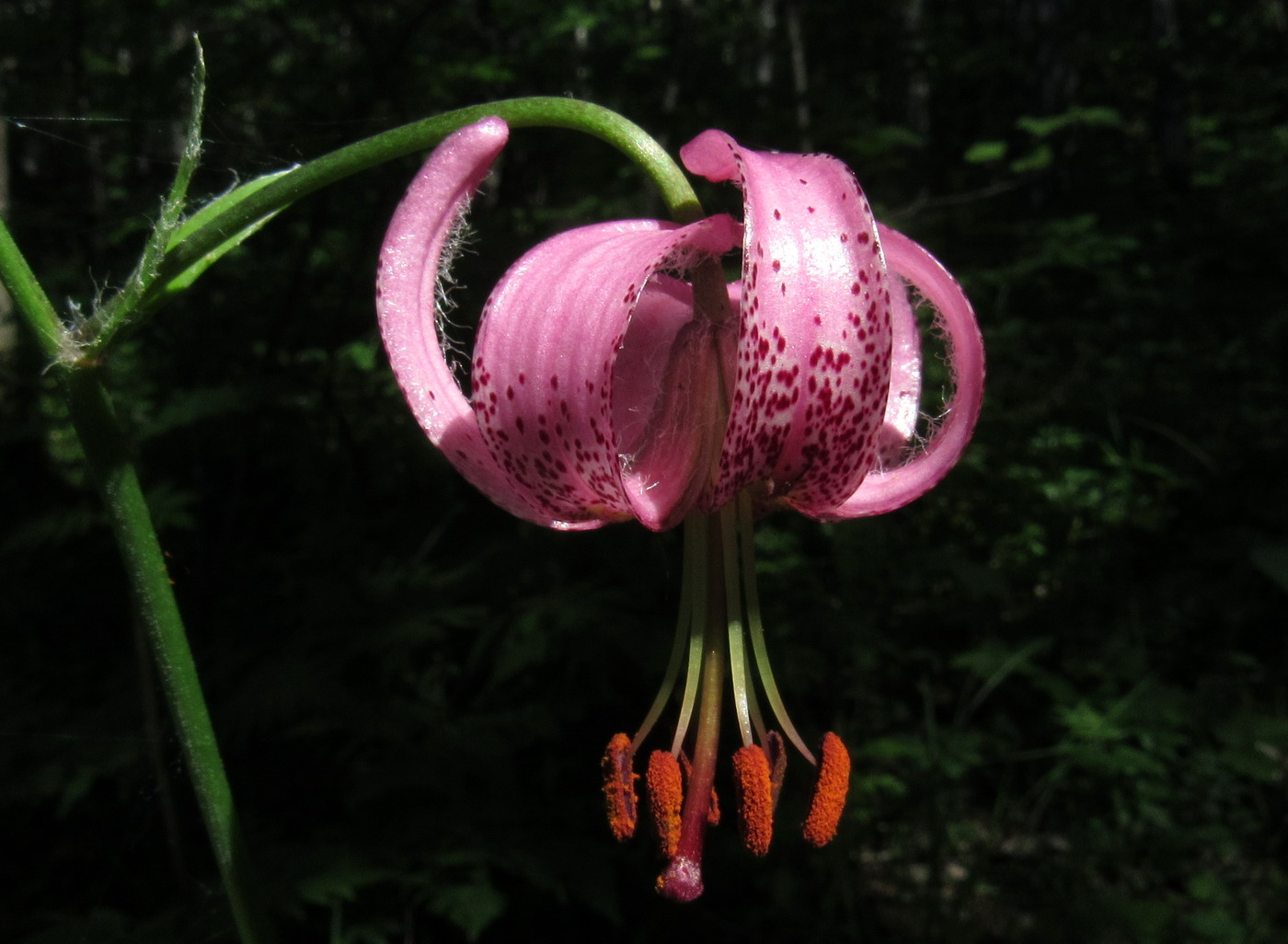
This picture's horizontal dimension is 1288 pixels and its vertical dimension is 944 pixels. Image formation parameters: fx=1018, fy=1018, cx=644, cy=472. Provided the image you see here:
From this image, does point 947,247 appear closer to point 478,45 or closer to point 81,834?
point 478,45

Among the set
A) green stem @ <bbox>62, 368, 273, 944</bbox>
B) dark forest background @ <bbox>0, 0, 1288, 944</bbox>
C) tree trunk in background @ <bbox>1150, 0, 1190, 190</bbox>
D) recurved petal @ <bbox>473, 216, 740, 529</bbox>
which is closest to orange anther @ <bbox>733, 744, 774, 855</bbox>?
recurved petal @ <bbox>473, 216, 740, 529</bbox>

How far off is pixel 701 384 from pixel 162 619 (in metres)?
0.44

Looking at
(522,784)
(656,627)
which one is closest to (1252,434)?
(656,627)

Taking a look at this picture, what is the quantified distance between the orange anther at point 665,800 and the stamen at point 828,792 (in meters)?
0.10

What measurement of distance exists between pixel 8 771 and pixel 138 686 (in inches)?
10.8

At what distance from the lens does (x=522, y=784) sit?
232 cm

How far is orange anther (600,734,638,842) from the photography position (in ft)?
2.64

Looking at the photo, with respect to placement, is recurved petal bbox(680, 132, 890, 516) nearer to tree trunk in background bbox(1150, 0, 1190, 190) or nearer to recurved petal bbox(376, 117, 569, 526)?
recurved petal bbox(376, 117, 569, 526)

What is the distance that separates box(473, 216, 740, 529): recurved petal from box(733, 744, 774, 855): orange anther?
20 centimetres

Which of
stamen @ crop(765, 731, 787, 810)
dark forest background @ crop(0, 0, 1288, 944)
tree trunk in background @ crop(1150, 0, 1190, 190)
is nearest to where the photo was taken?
stamen @ crop(765, 731, 787, 810)

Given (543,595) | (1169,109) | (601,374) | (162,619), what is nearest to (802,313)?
(601,374)

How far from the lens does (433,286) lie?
0.76m

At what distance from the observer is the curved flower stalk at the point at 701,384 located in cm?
65

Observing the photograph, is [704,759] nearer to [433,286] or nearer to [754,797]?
[754,797]
